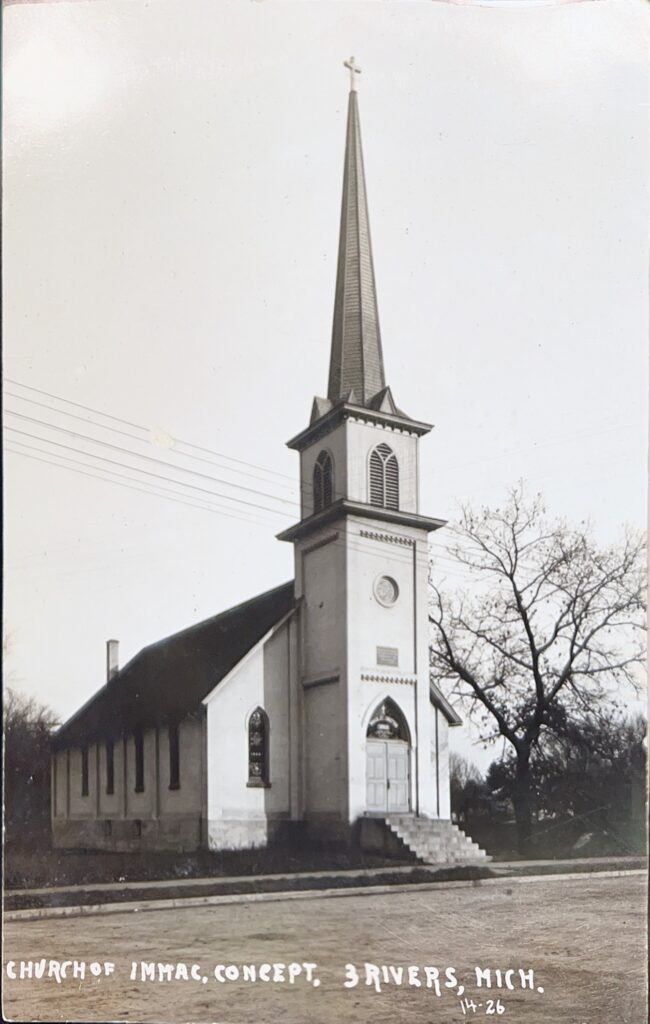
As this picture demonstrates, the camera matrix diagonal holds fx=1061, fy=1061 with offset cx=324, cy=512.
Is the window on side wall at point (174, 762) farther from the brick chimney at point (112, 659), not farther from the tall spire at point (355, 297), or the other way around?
the tall spire at point (355, 297)

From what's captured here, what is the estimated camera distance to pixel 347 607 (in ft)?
22.4

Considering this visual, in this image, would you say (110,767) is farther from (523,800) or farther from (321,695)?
(523,800)

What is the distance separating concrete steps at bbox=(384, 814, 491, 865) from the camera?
21.1ft

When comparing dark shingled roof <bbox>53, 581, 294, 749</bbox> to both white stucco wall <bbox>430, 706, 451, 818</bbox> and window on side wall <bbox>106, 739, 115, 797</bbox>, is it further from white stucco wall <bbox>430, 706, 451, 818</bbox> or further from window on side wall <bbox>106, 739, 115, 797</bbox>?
white stucco wall <bbox>430, 706, 451, 818</bbox>

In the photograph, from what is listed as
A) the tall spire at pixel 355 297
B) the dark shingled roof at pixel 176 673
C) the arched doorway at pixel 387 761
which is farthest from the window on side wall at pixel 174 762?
the tall spire at pixel 355 297

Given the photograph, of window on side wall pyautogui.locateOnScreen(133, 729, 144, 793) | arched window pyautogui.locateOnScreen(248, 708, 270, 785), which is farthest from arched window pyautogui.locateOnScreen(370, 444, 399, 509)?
window on side wall pyautogui.locateOnScreen(133, 729, 144, 793)

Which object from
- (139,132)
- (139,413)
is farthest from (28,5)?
(139,413)

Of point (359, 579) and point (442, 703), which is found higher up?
point (359, 579)

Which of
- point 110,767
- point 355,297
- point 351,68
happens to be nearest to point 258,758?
point 110,767

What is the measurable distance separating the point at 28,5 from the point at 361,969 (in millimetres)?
5930

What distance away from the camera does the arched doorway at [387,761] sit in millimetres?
6496

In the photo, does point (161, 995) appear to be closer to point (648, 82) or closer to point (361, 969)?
point (361, 969)

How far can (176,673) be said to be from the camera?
6.75m

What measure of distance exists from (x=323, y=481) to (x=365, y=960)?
2.82m
